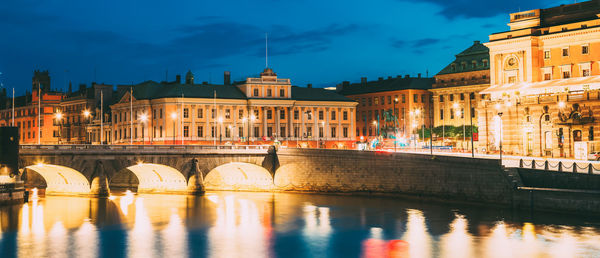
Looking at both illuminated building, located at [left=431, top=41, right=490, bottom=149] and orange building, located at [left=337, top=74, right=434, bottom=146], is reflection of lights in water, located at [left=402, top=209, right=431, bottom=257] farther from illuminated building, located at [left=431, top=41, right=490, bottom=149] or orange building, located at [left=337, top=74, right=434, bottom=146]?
orange building, located at [left=337, top=74, right=434, bottom=146]

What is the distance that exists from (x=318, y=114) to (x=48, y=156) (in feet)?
248

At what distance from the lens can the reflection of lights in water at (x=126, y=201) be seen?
73488 millimetres

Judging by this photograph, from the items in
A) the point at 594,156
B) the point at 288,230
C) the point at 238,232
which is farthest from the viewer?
the point at 594,156

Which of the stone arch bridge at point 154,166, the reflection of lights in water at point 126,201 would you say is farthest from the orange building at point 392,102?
the reflection of lights in water at point 126,201

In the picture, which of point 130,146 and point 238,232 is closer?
point 238,232

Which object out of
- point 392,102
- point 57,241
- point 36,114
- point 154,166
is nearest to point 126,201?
point 154,166

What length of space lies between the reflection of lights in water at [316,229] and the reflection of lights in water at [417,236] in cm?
634

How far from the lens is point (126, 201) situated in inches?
3179

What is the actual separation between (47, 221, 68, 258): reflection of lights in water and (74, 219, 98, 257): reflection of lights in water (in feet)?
2.94

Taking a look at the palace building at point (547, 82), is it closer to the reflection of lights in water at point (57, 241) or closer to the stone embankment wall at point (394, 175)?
the stone embankment wall at point (394, 175)

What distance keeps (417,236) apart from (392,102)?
341ft

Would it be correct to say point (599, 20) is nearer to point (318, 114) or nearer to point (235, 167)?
point (235, 167)

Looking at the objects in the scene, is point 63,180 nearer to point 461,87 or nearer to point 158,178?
point 158,178

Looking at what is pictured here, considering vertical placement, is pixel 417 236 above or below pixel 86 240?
above
